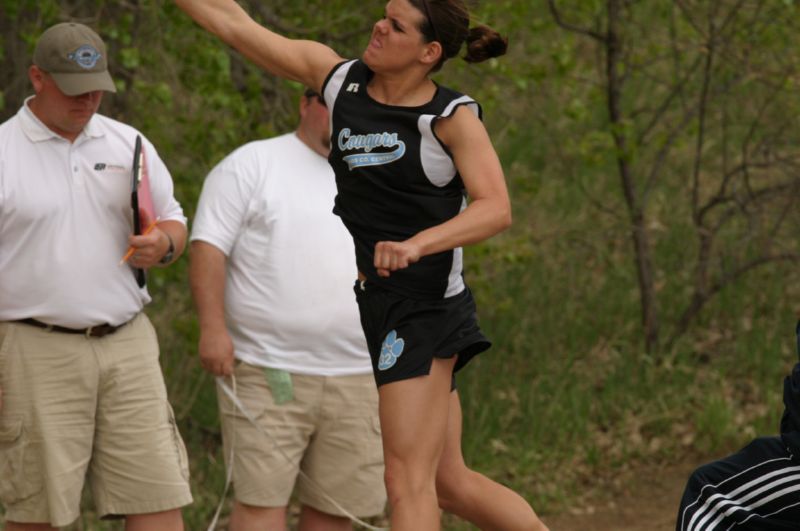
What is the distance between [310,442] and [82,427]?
107 cm

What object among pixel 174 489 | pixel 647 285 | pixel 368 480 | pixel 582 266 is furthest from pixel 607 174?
pixel 174 489

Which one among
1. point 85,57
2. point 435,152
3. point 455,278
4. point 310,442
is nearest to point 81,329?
point 85,57

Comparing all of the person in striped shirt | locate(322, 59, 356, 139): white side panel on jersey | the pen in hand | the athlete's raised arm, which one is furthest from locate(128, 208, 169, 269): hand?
the person in striped shirt

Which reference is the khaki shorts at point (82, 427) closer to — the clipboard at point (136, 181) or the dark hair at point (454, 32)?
the clipboard at point (136, 181)

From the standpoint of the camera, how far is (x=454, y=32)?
13.2ft

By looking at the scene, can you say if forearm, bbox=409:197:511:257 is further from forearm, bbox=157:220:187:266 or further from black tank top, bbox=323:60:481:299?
forearm, bbox=157:220:187:266

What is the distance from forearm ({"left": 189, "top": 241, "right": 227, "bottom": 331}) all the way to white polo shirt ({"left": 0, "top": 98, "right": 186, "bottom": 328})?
48 cm

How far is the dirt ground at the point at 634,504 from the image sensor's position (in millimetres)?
7039

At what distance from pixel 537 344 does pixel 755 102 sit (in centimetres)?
206

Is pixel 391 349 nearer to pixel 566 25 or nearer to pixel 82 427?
pixel 82 427

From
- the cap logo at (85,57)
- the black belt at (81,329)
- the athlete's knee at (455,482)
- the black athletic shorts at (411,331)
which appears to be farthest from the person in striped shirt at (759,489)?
the cap logo at (85,57)

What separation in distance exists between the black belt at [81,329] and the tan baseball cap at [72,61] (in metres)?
0.79

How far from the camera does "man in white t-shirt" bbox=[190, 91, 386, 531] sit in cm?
536

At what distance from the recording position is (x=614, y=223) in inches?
346
